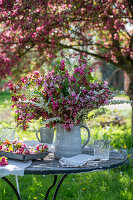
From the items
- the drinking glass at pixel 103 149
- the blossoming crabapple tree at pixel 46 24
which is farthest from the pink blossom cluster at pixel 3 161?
the blossoming crabapple tree at pixel 46 24

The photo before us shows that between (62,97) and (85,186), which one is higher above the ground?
(62,97)

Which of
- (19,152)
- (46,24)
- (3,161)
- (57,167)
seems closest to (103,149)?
(57,167)

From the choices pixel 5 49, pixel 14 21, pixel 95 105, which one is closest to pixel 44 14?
pixel 14 21

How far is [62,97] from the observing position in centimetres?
192

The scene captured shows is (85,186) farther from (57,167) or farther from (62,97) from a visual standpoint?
(62,97)

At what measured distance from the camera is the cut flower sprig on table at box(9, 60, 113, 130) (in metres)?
1.95

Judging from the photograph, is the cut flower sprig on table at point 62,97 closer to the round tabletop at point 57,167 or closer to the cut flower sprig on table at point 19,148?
the cut flower sprig on table at point 19,148

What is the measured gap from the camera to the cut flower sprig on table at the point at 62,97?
6.40 ft

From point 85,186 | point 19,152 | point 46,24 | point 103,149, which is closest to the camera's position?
point 19,152

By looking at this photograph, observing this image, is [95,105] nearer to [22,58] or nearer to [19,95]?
[19,95]

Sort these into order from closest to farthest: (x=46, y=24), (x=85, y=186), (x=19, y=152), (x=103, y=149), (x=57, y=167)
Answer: (x=57, y=167), (x=19, y=152), (x=103, y=149), (x=85, y=186), (x=46, y=24)

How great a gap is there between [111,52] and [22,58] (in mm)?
1651

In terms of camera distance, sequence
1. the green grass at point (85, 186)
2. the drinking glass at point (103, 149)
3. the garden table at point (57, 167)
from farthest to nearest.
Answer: the green grass at point (85, 186) < the drinking glass at point (103, 149) < the garden table at point (57, 167)

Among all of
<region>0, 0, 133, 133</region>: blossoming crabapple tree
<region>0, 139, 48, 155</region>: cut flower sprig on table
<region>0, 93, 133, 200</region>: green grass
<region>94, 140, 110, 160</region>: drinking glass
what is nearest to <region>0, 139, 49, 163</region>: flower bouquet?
<region>0, 139, 48, 155</region>: cut flower sprig on table
